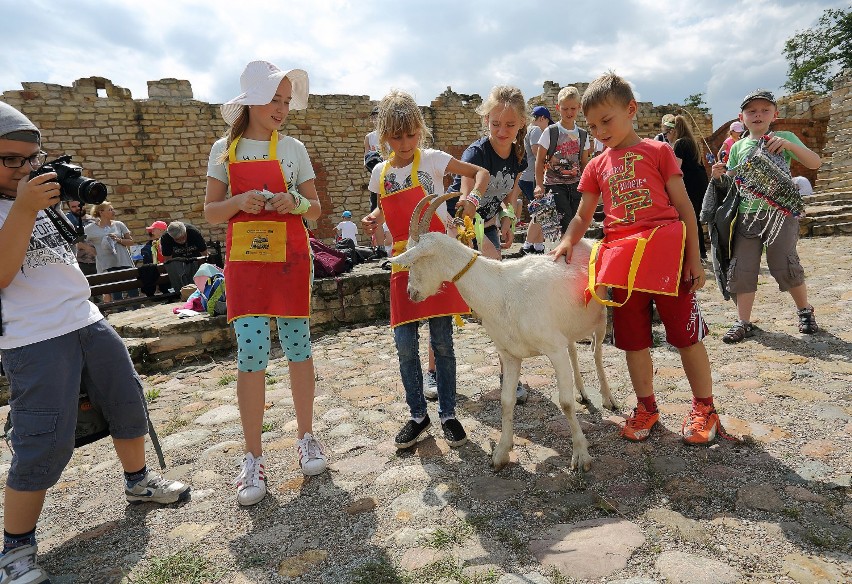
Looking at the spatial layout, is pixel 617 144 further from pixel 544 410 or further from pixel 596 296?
pixel 544 410

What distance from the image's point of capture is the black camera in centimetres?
222

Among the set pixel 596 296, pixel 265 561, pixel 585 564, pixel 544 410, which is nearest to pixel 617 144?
pixel 596 296

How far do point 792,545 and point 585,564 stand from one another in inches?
31.6

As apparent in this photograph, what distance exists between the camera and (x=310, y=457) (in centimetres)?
305

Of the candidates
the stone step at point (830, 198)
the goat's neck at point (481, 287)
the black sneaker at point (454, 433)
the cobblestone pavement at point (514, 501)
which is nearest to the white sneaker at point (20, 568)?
the cobblestone pavement at point (514, 501)

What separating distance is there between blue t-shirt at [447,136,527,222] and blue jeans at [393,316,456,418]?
1.14m

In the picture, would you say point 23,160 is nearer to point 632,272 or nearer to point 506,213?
point 632,272

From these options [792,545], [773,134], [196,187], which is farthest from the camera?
[196,187]

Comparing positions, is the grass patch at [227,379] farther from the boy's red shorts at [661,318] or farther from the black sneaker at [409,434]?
the boy's red shorts at [661,318]

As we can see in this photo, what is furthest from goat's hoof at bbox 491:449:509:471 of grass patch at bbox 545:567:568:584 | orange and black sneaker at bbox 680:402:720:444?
orange and black sneaker at bbox 680:402:720:444

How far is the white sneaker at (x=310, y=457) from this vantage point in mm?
3018

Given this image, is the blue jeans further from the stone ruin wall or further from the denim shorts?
the stone ruin wall

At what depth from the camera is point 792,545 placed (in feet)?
6.51

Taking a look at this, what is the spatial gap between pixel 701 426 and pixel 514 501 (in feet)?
3.93
